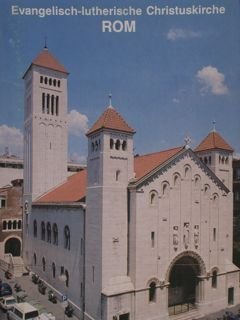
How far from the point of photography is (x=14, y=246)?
90.8ft

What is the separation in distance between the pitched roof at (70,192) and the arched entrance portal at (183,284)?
19.5ft

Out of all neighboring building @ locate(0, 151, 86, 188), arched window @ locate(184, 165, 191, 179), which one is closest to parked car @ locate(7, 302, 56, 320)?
arched window @ locate(184, 165, 191, 179)

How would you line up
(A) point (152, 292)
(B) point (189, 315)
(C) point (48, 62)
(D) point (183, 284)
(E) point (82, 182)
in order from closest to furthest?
1. (A) point (152, 292)
2. (B) point (189, 315)
3. (D) point (183, 284)
4. (E) point (82, 182)
5. (C) point (48, 62)

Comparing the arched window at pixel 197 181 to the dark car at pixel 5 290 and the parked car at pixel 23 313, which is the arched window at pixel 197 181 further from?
the dark car at pixel 5 290

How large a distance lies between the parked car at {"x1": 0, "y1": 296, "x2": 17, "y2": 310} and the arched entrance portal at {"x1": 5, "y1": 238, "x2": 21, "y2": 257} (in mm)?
9420

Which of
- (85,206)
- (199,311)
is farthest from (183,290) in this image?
(85,206)

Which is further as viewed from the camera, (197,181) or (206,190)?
(206,190)

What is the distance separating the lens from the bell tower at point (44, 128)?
79.3ft

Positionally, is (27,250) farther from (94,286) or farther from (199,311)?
(199,311)

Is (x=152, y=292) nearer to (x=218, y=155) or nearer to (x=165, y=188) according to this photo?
(x=165, y=188)

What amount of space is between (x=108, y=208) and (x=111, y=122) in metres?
3.73

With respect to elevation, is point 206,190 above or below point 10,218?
above

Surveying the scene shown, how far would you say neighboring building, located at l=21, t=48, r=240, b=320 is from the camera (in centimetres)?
1548

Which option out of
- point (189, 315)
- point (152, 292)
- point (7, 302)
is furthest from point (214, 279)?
point (7, 302)
